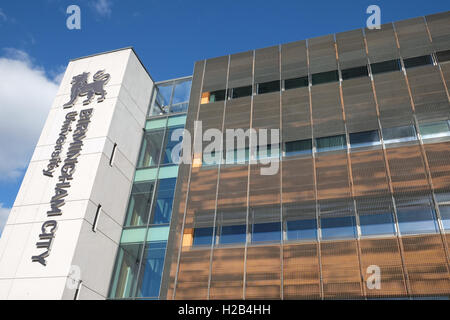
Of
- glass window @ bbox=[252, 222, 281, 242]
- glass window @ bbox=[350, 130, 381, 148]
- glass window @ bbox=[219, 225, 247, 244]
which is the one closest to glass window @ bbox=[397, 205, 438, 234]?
glass window @ bbox=[350, 130, 381, 148]

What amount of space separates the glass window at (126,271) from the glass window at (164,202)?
69.8 inches

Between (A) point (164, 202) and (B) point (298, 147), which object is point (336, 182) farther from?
(A) point (164, 202)

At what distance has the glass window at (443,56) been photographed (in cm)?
2092

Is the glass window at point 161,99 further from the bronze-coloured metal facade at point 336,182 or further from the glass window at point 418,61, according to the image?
the glass window at point 418,61

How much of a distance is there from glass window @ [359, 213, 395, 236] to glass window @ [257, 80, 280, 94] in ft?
31.3

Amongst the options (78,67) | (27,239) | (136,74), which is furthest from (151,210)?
(78,67)

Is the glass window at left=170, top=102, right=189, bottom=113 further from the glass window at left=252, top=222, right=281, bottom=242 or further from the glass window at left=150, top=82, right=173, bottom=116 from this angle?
the glass window at left=252, top=222, right=281, bottom=242

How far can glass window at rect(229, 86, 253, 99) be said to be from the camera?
2410 centimetres

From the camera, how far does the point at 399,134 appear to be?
19.4m

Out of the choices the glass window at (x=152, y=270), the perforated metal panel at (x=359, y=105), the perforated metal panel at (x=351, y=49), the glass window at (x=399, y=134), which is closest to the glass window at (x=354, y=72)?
the perforated metal panel at (x=351, y=49)

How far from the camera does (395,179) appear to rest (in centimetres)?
1809

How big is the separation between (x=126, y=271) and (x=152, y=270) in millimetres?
1743
